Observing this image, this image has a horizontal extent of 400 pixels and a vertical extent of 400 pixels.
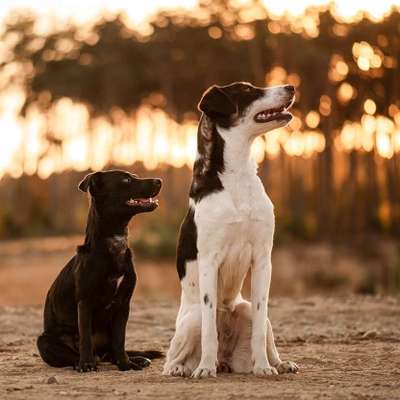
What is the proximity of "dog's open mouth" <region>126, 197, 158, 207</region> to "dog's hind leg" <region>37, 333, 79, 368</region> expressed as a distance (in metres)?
1.30

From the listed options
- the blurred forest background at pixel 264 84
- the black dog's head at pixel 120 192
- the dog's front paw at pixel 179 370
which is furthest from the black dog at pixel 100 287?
the blurred forest background at pixel 264 84

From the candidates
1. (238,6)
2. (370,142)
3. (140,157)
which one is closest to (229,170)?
(238,6)

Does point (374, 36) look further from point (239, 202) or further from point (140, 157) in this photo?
Result: point (239, 202)

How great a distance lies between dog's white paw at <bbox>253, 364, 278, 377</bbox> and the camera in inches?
324

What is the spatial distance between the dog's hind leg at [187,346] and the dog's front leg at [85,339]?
2.46 feet

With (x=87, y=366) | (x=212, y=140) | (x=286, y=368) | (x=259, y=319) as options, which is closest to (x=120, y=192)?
(x=212, y=140)

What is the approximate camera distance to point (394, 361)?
9.23 meters

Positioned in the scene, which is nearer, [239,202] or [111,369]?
[239,202]

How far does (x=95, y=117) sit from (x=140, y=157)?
3.32 meters

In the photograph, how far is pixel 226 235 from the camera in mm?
8047

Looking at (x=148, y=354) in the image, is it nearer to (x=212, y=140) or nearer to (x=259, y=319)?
(x=259, y=319)

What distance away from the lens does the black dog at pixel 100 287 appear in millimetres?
8836

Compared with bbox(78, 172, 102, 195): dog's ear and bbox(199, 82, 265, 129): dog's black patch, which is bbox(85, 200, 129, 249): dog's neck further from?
bbox(199, 82, 265, 129): dog's black patch

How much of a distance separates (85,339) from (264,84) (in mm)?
22812
